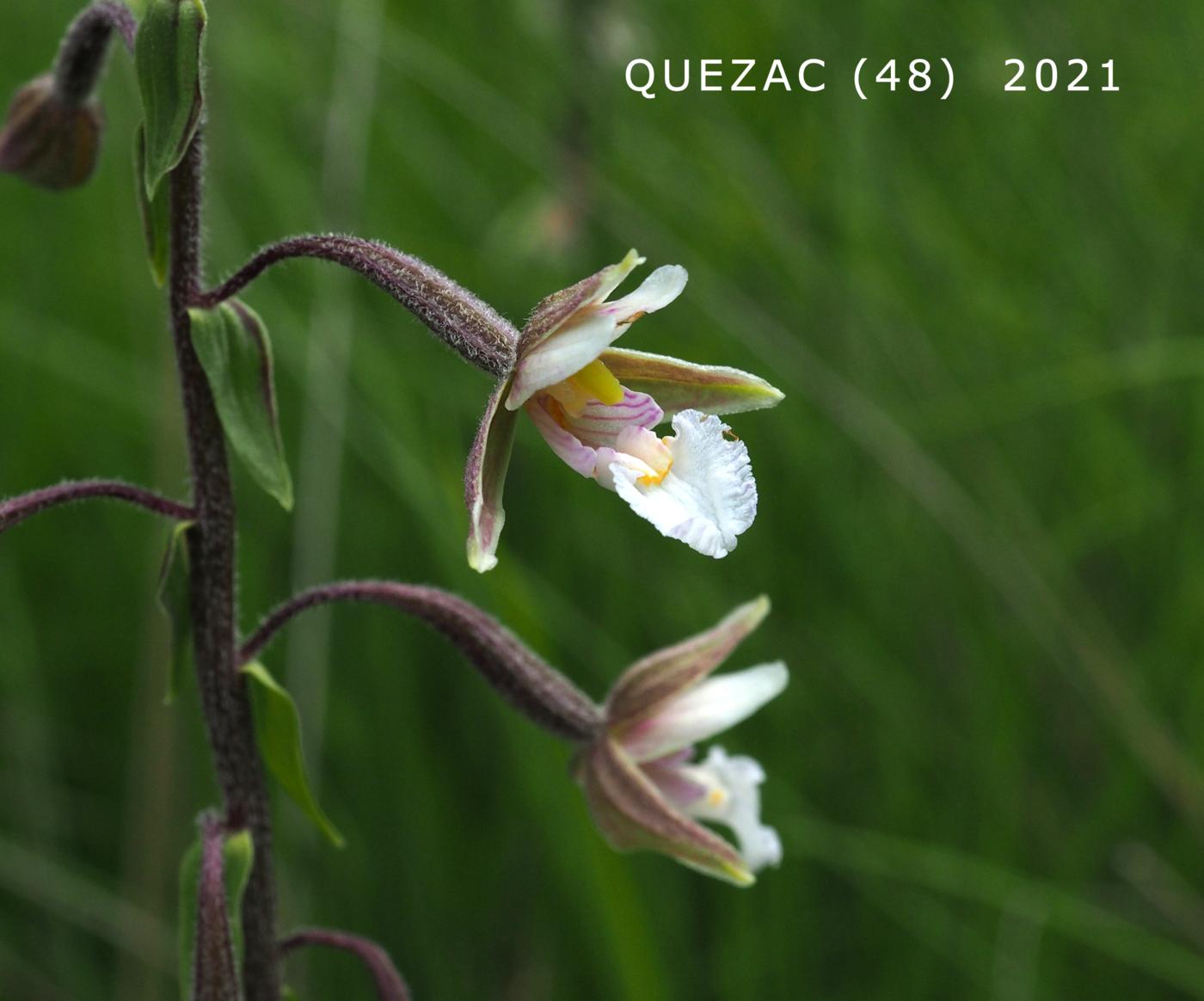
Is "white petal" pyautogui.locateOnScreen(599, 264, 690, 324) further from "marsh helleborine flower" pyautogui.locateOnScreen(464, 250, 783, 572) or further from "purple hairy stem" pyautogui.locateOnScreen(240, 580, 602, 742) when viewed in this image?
"purple hairy stem" pyautogui.locateOnScreen(240, 580, 602, 742)

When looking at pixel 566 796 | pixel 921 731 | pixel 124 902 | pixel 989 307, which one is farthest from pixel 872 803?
pixel 124 902

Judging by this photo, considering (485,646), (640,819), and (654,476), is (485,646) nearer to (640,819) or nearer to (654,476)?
(640,819)

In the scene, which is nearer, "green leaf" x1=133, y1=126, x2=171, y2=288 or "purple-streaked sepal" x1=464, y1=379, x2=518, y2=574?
"purple-streaked sepal" x1=464, y1=379, x2=518, y2=574

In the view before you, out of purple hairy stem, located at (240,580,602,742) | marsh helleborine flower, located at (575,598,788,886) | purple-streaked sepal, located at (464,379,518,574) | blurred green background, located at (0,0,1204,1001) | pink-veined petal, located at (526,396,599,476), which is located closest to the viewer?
purple-streaked sepal, located at (464,379,518,574)

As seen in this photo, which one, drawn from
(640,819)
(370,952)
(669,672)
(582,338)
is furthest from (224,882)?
(582,338)

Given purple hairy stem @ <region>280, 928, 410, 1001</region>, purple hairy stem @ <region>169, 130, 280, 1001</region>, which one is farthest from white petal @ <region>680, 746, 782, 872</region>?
purple hairy stem @ <region>169, 130, 280, 1001</region>

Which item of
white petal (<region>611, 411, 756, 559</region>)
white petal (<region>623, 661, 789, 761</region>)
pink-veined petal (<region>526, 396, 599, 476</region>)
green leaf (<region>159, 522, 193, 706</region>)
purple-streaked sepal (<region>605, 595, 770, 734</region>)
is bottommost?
white petal (<region>623, 661, 789, 761</region>)

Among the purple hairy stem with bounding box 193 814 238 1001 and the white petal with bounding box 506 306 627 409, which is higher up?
the white petal with bounding box 506 306 627 409
